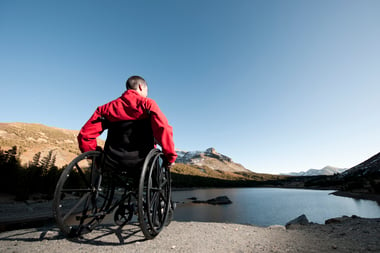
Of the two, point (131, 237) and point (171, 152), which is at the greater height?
point (171, 152)

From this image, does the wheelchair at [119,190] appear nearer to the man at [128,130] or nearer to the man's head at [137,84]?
the man at [128,130]

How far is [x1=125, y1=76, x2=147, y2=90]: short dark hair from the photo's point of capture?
3.11m

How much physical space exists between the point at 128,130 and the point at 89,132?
0.61m

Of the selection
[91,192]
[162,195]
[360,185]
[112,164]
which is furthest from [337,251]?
[360,185]

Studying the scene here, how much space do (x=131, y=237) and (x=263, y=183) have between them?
114824 mm

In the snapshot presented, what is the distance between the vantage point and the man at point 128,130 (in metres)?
2.60

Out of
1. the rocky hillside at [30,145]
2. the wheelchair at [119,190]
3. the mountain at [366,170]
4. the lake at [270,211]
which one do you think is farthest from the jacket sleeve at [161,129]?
the mountain at [366,170]

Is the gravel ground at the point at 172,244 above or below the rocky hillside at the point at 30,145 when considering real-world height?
below

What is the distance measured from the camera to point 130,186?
297 cm

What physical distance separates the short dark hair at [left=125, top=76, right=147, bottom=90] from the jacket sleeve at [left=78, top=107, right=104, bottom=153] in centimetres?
77

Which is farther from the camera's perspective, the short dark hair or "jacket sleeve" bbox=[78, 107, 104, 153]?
the short dark hair

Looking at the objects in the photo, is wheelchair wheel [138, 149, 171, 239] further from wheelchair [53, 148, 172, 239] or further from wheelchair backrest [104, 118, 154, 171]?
wheelchair backrest [104, 118, 154, 171]

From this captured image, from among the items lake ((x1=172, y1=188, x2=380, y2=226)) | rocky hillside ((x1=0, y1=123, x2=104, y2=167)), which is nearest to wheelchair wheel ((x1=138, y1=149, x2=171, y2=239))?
lake ((x1=172, y1=188, x2=380, y2=226))

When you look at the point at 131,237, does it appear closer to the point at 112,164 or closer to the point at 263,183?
the point at 112,164
